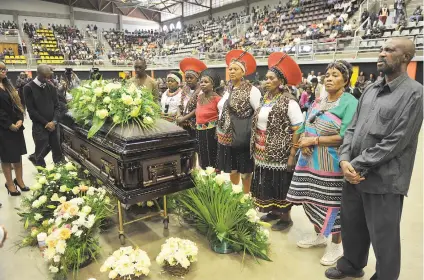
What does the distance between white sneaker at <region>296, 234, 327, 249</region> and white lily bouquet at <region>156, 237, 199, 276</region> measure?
858 mm

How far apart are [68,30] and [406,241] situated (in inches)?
986

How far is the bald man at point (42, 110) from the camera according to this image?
132 inches

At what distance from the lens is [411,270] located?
6.72 ft

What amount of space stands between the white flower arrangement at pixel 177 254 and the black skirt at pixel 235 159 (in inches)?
39.6

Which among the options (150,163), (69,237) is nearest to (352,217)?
(150,163)

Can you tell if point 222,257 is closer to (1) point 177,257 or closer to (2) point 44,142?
(1) point 177,257

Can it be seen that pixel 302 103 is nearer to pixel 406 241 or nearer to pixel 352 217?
pixel 406 241

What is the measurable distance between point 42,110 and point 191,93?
1.67m

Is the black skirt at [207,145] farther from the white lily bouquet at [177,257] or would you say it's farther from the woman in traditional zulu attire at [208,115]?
the white lily bouquet at [177,257]

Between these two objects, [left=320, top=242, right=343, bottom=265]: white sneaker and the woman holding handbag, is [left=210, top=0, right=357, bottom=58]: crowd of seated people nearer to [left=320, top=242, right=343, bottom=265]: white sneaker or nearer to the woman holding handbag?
the woman holding handbag

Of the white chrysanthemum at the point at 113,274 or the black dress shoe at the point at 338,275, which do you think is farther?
the black dress shoe at the point at 338,275

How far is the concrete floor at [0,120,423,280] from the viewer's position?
2.04 metres

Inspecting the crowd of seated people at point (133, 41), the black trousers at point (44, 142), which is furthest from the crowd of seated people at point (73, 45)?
the black trousers at point (44, 142)

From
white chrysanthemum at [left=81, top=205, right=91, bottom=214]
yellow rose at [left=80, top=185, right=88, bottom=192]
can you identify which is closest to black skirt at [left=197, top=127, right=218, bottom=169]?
yellow rose at [left=80, top=185, right=88, bottom=192]
